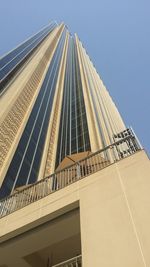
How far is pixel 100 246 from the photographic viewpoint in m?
4.89

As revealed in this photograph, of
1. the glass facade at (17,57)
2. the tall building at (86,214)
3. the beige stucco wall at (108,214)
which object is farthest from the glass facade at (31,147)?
the beige stucco wall at (108,214)

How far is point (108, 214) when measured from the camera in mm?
5430

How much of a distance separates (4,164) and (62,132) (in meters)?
14.9

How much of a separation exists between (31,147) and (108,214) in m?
20.9

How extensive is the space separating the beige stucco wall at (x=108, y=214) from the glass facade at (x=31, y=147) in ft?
33.1

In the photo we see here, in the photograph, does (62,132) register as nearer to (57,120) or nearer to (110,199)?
(57,120)

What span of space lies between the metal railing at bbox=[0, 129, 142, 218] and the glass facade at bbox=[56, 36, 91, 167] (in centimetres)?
1576

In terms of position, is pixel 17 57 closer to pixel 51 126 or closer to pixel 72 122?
pixel 72 122

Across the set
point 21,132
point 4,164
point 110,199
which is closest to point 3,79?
point 21,132

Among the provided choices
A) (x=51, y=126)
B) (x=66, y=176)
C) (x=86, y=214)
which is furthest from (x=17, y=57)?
(x=86, y=214)

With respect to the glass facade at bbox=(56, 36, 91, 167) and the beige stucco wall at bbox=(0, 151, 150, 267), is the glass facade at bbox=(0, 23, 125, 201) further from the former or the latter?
the beige stucco wall at bbox=(0, 151, 150, 267)

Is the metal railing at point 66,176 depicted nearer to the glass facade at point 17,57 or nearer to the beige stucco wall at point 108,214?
the beige stucco wall at point 108,214

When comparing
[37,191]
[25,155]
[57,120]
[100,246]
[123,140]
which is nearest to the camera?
[100,246]

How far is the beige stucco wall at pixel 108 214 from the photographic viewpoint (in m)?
4.63
